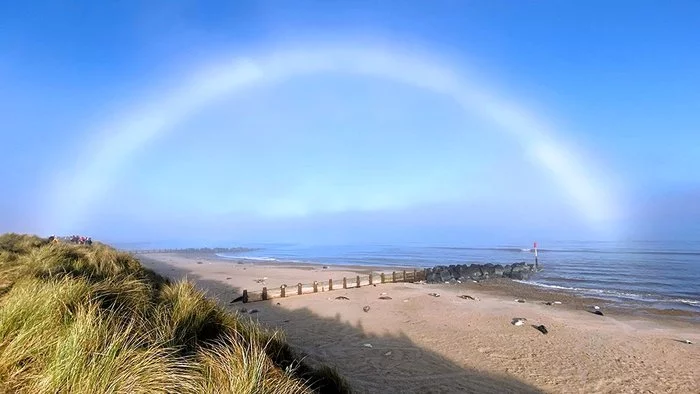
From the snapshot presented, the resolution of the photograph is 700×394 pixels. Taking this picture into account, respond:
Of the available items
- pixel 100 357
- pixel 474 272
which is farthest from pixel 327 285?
pixel 100 357

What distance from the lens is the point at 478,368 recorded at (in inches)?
381

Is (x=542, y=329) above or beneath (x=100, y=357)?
beneath

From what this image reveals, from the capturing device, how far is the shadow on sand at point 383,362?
27.8 feet

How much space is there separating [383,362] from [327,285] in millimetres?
13202

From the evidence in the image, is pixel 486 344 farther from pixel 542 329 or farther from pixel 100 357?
pixel 100 357

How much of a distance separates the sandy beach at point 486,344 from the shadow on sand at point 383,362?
25 millimetres

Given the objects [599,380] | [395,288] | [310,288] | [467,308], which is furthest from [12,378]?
[395,288]

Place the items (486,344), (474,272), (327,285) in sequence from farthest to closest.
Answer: (474,272), (327,285), (486,344)

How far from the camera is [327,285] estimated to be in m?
23.0

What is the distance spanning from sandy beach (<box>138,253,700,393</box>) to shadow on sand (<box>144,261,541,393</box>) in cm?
2

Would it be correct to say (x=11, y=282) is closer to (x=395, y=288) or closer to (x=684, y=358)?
(x=684, y=358)

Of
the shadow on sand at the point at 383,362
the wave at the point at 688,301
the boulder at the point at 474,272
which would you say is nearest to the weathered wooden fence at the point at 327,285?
the shadow on sand at the point at 383,362

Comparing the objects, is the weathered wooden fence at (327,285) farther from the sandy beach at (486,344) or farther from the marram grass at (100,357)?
the marram grass at (100,357)

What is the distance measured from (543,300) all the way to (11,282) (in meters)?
21.8
